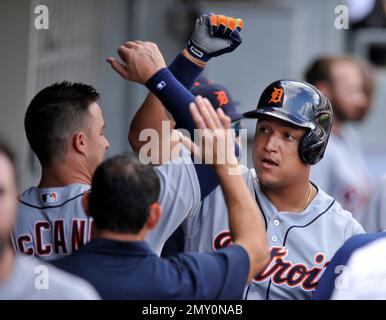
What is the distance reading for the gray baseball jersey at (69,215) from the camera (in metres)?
3.09

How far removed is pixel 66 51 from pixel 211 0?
1.99m

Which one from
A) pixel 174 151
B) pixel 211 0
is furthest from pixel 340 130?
pixel 174 151

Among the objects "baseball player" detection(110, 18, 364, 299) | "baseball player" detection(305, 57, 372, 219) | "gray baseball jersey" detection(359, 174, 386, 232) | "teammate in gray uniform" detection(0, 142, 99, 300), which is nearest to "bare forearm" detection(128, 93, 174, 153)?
"baseball player" detection(110, 18, 364, 299)

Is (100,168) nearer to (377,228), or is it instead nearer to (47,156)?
(47,156)

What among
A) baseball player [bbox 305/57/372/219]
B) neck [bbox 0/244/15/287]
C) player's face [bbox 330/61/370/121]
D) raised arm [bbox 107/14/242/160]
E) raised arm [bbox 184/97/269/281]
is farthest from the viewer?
player's face [bbox 330/61/370/121]

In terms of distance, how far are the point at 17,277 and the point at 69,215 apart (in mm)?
736

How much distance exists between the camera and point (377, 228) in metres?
4.99

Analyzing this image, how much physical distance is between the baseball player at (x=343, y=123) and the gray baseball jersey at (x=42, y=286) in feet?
12.1

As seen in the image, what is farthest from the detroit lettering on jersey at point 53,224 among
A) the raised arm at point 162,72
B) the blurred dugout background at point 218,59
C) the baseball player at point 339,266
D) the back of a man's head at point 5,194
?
the blurred dugout background at point 218,59

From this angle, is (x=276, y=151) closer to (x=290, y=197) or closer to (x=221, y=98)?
(x=290, y=197)

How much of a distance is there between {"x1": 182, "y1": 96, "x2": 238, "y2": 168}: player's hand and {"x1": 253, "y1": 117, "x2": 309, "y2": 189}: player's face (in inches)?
23.8

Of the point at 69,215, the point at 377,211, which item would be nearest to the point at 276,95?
the point at 69,215

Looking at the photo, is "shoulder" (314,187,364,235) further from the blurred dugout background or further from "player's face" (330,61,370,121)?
"player's face" (330,61,370,121)

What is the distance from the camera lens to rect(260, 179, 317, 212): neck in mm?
3492
